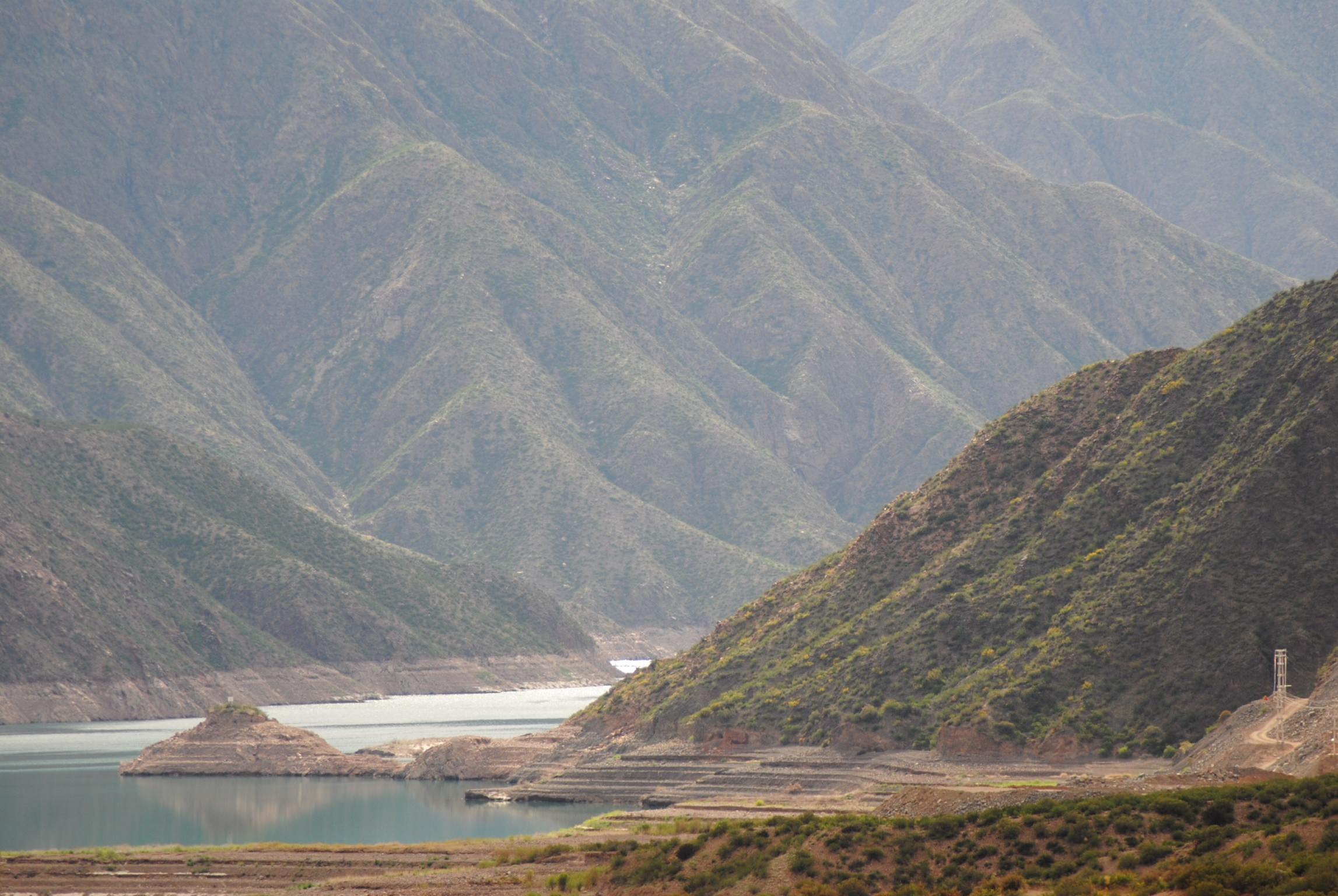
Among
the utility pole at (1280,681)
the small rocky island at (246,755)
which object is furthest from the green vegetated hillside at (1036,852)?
the small rocky island at (246,755)

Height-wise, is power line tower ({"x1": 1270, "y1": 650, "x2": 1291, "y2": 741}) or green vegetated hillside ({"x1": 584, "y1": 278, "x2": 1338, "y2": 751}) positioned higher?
green vegetated hillside ({"x1": 584, "y1": 278, "x2": 1338, "y2": 751})

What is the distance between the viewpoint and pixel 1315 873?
48719 mm

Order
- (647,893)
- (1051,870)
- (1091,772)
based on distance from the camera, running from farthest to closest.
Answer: (1091,772) → (647,893) → (1051,870)

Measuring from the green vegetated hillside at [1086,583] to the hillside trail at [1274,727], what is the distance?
7205mm

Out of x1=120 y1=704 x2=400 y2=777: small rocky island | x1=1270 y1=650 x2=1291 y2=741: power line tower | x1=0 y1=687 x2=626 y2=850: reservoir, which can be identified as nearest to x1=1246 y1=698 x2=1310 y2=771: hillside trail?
x1=1270 y1=650 x2=1291 y2=741: power line tower

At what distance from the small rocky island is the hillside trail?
66.8 metres

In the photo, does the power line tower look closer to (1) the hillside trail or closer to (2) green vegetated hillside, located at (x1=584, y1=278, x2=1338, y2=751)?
(1) the hillside trail

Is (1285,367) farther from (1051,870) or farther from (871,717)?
(1051,870)

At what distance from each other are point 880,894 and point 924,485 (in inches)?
2484

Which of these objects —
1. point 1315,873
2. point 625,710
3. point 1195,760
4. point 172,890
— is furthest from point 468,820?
point 1315,873

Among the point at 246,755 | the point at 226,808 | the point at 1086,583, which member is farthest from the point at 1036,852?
the point at 246,755

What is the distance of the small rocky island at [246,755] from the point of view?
13300cm

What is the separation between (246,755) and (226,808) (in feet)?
74.9

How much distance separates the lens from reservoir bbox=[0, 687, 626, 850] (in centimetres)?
9750
